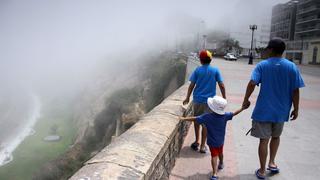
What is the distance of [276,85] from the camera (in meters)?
4.56

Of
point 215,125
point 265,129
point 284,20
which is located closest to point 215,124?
point 215,125

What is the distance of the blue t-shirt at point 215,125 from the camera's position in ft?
15.4

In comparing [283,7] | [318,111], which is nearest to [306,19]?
[283,7]

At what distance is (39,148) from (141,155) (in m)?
51.7

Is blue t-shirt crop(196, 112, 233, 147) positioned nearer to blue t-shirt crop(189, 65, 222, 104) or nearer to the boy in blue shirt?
the boy in blue shirt

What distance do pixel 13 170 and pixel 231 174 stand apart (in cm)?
4339

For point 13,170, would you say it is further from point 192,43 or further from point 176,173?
point 192,43

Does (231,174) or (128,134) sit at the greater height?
(128,134)

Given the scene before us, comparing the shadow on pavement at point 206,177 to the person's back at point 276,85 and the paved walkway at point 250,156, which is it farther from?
the person's back at point 276,85

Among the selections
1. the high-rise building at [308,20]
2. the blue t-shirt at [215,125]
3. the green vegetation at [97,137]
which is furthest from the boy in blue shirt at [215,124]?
the high-rise building at [308,20]

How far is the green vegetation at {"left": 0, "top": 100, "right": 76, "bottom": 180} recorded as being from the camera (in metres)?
43.6

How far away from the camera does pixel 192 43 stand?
108250mm

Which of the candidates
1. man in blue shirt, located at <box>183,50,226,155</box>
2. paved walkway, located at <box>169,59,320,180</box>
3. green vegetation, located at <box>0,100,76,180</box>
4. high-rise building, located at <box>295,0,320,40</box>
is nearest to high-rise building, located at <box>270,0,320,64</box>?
high-rise building, located at <box>295,0,320,40</box>

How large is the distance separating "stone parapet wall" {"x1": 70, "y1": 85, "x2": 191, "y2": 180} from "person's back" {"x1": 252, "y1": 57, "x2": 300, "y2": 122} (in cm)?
115
